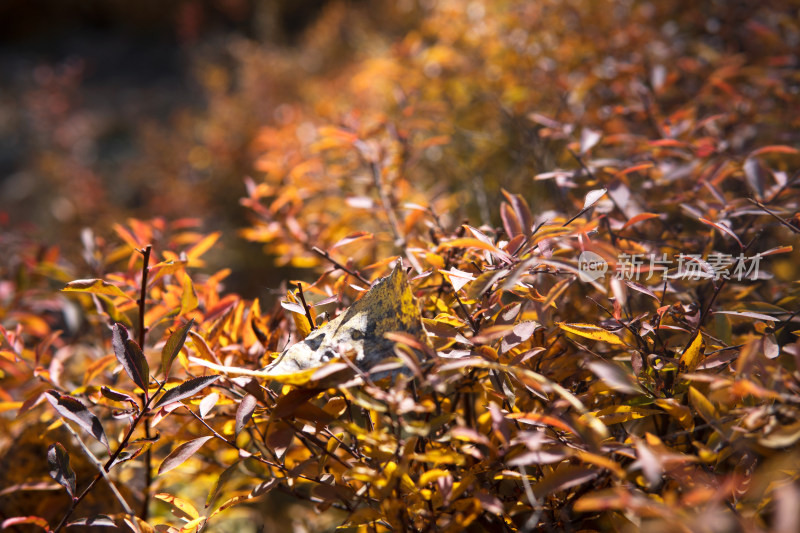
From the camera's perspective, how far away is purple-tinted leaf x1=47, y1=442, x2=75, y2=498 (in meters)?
0.85

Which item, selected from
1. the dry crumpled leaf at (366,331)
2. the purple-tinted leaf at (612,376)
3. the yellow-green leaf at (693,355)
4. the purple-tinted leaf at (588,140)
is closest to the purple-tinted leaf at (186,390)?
the dry crumpled leaf at (366,331)

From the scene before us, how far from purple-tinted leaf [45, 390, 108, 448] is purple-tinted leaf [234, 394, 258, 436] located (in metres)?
0.27

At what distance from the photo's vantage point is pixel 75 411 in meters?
0.84

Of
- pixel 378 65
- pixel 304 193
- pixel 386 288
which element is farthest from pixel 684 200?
pixel 378 65

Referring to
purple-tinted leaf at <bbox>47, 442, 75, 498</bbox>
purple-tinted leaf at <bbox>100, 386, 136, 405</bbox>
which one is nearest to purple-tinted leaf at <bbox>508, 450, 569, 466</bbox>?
purple-tinted leaf at <bbox>100, 386, 136, 405</bbox>

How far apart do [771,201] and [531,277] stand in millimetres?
642

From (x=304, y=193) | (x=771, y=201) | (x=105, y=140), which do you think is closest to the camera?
(x=771, y=201)

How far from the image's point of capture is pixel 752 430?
71 cm

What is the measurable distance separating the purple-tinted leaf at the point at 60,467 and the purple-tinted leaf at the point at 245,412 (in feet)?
1.07

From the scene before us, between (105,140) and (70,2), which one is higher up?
(70,2)

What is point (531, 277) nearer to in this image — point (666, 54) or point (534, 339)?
point (534, 339)

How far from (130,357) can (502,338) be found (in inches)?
24.4

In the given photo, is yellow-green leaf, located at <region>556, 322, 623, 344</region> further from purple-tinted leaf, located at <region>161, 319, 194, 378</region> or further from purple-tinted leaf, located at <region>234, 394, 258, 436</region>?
purple-tinted leaf, located at <region>161, 319, 194, 378</region>

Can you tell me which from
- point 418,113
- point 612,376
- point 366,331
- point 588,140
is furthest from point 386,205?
point 418,113
